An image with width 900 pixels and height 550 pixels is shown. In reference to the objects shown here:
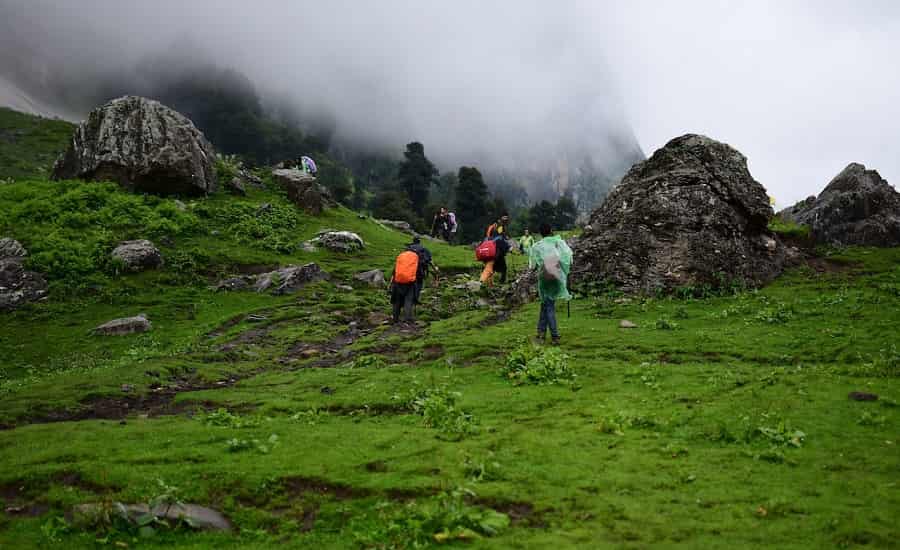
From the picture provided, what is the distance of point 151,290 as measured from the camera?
28.8m

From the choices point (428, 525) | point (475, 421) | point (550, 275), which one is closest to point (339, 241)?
point (550, 275)

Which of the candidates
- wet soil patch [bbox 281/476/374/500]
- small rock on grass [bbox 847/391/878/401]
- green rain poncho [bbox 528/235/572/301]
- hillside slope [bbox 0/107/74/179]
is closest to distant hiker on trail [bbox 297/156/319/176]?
hillside slope [bbox 0/107/74/179]

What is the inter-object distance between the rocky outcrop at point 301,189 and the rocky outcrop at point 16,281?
20.0 m

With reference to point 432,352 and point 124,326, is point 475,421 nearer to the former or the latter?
point 432,352

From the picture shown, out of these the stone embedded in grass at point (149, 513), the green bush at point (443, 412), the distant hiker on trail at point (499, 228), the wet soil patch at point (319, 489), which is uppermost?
the distant hiker on trail at point (499, 228)

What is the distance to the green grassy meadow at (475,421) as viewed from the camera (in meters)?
8.12

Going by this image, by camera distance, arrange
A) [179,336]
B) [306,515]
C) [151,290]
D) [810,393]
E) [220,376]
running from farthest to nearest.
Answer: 1. [151,290]
2. [179,336]
3. [220,376]
4. [810,393]
5. [306,515]

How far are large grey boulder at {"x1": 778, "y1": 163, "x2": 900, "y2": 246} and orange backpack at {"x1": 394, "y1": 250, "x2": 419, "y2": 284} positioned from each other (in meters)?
18.8

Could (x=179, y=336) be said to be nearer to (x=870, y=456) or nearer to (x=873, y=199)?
(x=870, y=456)

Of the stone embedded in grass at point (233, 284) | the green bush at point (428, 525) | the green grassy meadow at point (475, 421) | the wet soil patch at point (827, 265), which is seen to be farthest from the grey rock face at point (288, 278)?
the green bush at point (428, 525)

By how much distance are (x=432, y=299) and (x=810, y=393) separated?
19.7 meters

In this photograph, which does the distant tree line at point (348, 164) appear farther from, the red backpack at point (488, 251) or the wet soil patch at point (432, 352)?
the wet soil patch at point (432, 352)

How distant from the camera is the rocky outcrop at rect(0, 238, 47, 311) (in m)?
26.1

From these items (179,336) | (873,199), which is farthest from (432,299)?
(873,199)
